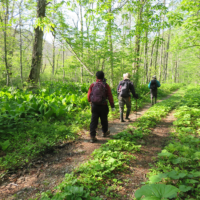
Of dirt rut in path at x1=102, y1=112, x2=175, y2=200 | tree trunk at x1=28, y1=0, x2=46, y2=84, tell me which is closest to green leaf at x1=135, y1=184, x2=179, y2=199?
dirt rut in path at x1=102, y1=112, x2=175, y2=200

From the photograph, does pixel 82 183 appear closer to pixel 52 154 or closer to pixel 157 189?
pixel 157 189

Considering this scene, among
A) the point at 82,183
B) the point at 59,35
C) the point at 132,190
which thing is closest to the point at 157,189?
the point at 132,190

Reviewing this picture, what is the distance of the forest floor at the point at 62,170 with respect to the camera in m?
2.19

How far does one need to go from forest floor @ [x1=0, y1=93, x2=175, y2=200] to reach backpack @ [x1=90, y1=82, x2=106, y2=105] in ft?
4.03

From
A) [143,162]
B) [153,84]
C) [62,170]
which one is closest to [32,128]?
[62,170]

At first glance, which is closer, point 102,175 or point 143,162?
point 102,175

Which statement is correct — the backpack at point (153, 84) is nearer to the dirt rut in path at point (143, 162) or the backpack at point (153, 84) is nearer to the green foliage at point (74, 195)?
the dirt rut in path at point (143, 162)

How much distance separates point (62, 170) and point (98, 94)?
1982mm

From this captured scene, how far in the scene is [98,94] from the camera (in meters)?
3.57

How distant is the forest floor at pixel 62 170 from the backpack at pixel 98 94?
4.03 ft

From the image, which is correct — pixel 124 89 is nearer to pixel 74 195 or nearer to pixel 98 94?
pixel 98 94

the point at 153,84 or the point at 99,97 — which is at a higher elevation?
the point at 153,84

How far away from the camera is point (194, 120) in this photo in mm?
4762

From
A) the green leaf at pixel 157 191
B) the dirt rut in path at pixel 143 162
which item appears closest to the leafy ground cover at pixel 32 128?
the dirt rut in path at pixel 143 162
